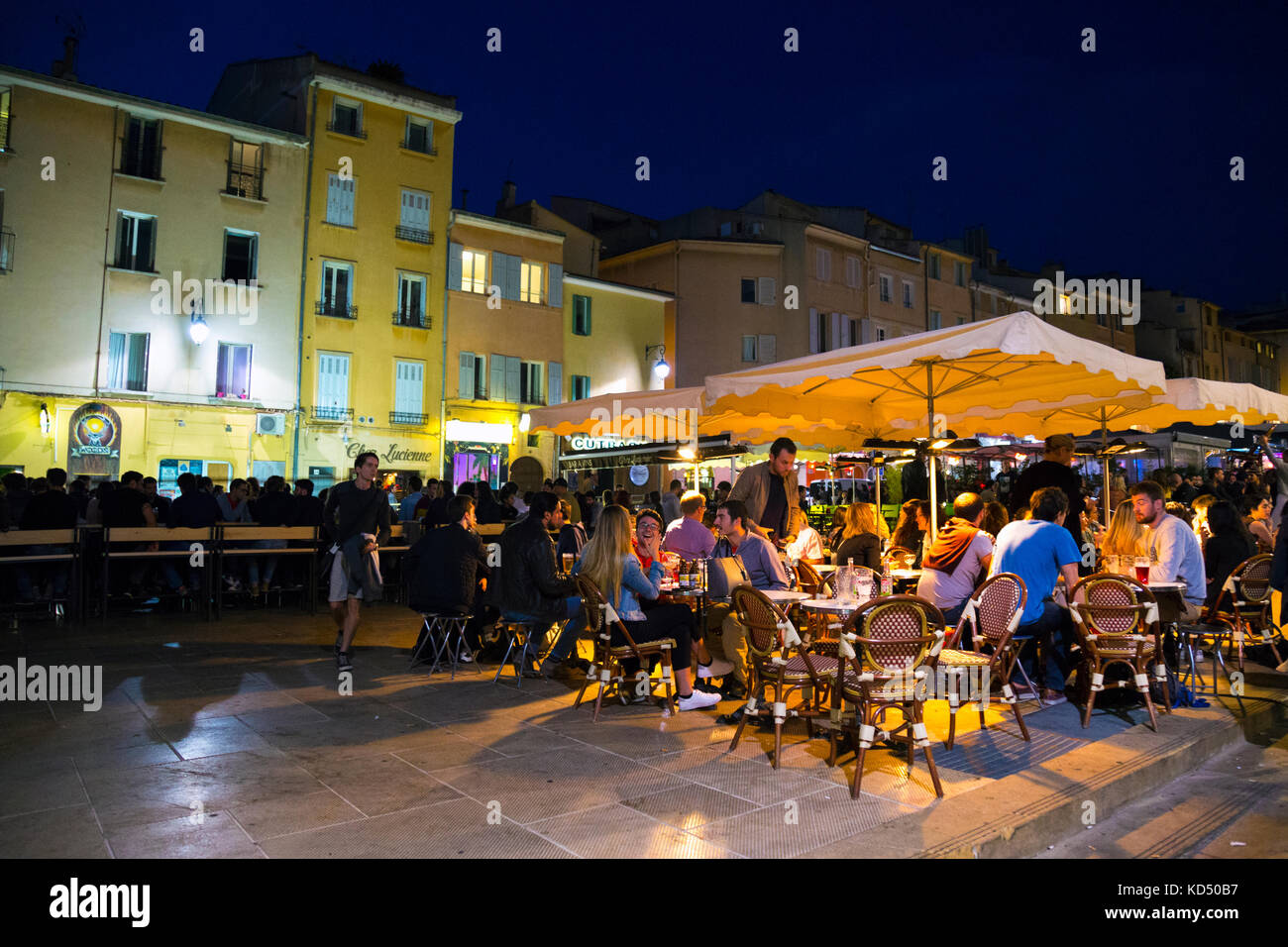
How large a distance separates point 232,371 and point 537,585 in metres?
18.1

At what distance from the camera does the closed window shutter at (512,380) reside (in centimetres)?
2645

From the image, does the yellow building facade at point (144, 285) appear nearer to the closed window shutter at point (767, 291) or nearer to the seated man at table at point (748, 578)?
the closed window shutter at point (767, 291)

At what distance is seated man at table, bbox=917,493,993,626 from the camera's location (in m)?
6.13

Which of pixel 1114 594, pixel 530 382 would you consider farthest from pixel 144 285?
pixel 1114 594

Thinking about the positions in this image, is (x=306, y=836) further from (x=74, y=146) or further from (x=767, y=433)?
(x=74, y=146)

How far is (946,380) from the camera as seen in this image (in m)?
8.51

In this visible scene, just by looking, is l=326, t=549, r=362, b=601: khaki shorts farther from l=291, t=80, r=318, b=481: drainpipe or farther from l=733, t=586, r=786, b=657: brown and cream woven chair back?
l=291, t=80, r=318, b=481: drainpipe

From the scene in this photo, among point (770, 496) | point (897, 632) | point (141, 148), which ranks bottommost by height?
point (897, 632)

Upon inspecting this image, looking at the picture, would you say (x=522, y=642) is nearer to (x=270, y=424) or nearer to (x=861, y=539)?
(x=861, y=539)

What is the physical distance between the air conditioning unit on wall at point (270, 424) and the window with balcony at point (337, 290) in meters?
3.26

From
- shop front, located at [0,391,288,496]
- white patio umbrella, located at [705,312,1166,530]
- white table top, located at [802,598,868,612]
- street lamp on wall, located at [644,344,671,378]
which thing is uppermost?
street lamp on wall, located at [644,344,671,378]

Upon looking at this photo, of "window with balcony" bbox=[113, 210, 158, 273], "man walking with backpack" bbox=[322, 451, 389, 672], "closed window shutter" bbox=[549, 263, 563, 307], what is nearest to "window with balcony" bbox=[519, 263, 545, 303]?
"closed window shutter" bbox=[549, 263, 563, 307]

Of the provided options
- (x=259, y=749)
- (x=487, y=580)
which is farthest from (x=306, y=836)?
(x=487, y=580)

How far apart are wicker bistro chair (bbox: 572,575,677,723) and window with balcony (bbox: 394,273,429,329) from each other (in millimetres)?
20141
